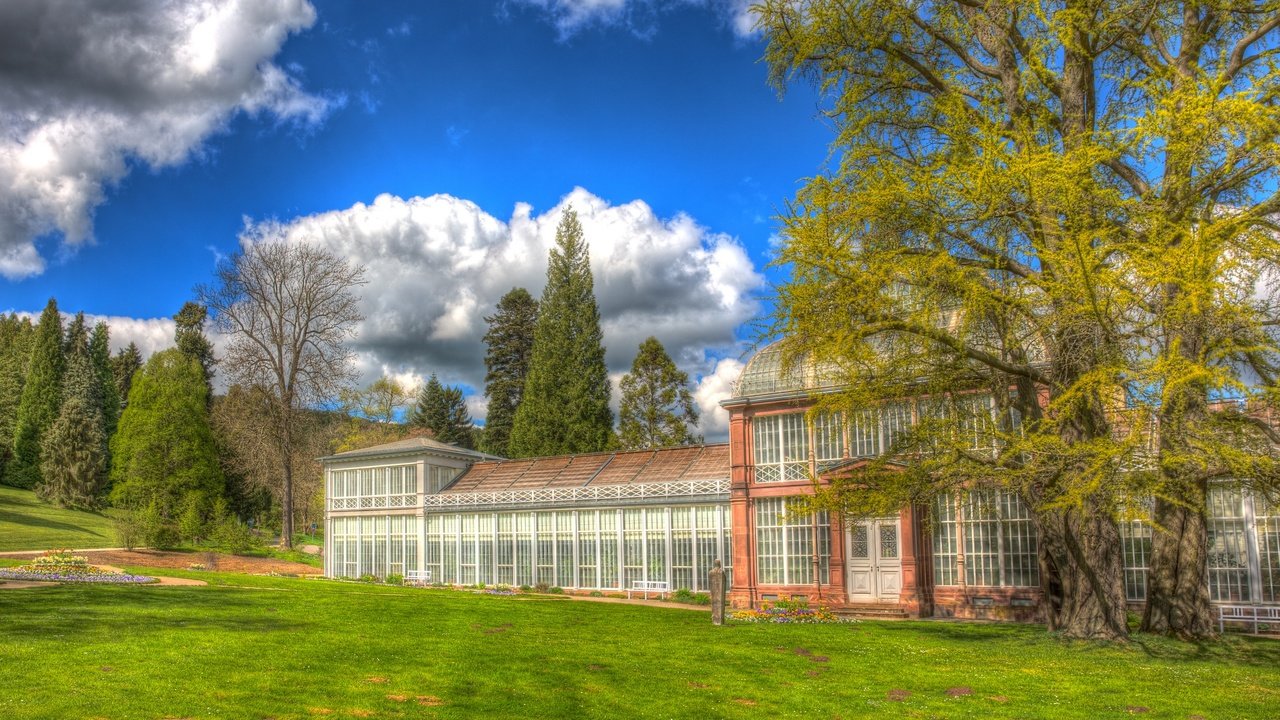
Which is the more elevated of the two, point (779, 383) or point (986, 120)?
point (986, 120)

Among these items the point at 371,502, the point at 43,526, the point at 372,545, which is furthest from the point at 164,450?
the point at 372,545

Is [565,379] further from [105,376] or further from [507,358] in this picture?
[105,376]

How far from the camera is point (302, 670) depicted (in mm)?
12438

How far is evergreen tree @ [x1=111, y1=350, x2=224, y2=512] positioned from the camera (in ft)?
163

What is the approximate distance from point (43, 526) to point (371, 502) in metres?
17.7

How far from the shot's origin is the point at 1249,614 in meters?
20.4

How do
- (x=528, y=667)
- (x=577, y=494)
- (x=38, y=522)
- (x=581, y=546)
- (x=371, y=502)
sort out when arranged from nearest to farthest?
(x=528, y=667) → (x=581, y=546) → (x=577, y=494) → (x=371, y=502) → (x=38, y=522)

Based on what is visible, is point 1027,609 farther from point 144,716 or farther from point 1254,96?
point 144,716

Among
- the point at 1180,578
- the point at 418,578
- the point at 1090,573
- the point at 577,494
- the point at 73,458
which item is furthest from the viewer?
the point at 73,458

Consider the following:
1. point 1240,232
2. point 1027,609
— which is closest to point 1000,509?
point 1027,609

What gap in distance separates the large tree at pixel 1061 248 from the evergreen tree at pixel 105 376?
5926 cm

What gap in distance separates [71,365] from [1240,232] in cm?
6646

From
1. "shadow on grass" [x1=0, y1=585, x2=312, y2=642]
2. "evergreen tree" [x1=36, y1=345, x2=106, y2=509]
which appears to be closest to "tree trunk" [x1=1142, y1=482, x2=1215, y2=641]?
"shadow on grass" [x1=0, y1=585, x2=312, y2=642]

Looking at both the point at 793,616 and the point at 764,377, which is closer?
the point at 793,616
